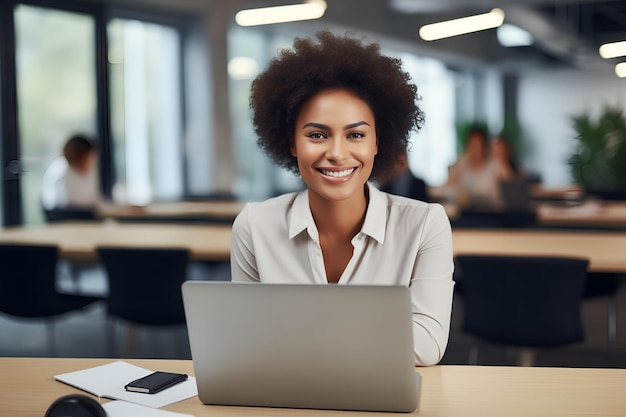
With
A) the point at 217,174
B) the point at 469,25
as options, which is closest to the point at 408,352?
the point at 469,25

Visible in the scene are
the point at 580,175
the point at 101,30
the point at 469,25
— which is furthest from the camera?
the point at 580,175

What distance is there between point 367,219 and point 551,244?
2.09 metres

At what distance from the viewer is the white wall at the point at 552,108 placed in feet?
48.1

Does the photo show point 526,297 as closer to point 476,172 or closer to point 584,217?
point 584,217

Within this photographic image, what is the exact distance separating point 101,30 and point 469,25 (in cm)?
403

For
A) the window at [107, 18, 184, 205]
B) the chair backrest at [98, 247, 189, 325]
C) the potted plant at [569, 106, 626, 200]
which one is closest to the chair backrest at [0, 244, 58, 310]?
the chair backrest at [98, 247, 189, 325]

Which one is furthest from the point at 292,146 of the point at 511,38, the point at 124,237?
the point at 511,38

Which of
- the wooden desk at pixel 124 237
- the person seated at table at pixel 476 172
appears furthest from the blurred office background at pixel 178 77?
the wooden desk at pixel 124 237

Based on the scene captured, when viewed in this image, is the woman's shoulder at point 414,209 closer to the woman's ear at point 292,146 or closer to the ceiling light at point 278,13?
the woman's ear at point 292,146

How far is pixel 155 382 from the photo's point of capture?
1528mm

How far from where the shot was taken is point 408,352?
126 cm

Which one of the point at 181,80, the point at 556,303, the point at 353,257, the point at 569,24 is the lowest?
the point at 556,303

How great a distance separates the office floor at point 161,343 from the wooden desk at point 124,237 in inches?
19.2

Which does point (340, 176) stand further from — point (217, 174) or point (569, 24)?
point (569, 24)
